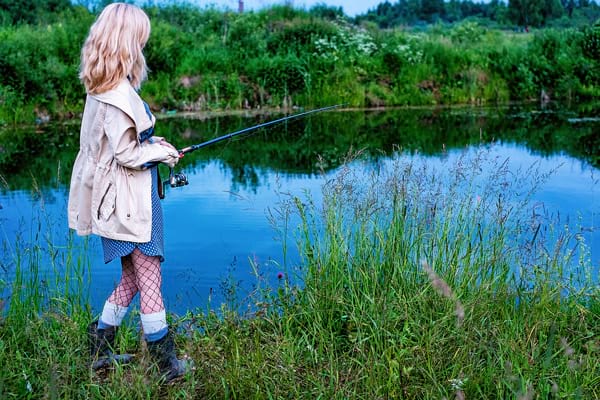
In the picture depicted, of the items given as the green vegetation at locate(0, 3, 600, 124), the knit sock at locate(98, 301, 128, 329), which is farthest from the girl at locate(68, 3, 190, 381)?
the green vegetation at locate(0, 3, 600, 124)

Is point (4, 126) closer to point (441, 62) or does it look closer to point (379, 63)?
point (379, 63)

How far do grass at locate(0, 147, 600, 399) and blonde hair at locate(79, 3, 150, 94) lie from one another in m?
1.07

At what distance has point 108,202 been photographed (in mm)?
3266

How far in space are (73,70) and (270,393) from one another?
35.2ft

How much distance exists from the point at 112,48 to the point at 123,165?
1.55 feet

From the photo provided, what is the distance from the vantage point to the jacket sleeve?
320 cm

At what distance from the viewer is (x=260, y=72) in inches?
571

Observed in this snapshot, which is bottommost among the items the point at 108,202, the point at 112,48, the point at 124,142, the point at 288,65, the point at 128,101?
the point at 108,202

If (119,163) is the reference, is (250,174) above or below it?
below

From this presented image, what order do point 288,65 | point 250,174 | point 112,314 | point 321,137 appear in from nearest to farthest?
1. point 112,314
2. point 250,174
3. point 321,137
4. point 288,65

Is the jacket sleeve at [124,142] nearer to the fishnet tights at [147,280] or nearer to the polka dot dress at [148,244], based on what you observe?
the polka dot dress at [148,244]

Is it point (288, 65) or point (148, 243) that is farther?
point (288, 65)

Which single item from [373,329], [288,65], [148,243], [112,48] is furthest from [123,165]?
[288,65]

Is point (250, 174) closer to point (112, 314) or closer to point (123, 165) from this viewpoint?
point (112, 314)
